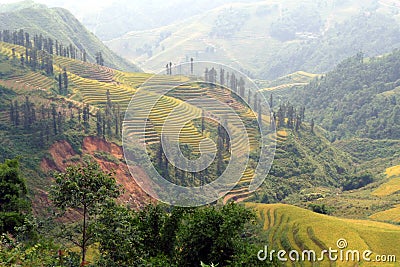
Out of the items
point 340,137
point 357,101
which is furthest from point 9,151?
point 357,101

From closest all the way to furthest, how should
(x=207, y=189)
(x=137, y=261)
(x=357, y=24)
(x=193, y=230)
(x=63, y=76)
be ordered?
1. (x=207, y=189)
2. (x=137, y=261)
3. (x=193, y=230)
4. (x=63, y=76)
5. (x=357, y=24)

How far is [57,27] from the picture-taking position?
92812mm

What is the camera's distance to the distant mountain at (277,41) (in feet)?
491

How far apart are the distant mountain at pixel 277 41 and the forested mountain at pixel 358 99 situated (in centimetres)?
5475

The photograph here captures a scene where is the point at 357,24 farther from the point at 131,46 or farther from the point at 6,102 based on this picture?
the point at 6,102

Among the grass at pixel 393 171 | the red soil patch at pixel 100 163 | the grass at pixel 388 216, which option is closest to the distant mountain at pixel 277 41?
the grass at pixel 393 171

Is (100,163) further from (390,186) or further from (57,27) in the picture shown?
(57,27)

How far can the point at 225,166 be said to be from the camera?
28.1 ft

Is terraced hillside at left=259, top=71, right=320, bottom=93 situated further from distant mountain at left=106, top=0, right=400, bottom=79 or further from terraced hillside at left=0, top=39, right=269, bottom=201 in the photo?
terraced hillside at left=0, top=39, right=269, bottom=201

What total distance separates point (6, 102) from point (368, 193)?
32083 millimetres

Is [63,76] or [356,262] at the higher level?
[63,76]

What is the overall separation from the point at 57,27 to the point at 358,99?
6559 cm

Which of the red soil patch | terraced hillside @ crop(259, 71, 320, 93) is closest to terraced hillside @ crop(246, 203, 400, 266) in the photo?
the red soil patch

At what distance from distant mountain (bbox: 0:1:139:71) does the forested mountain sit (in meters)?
44.1
